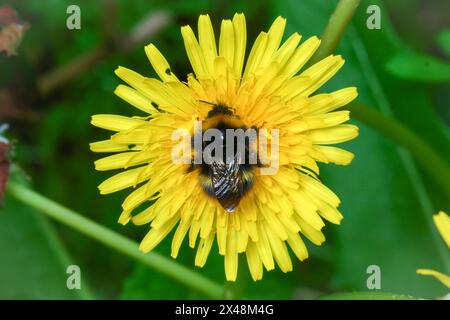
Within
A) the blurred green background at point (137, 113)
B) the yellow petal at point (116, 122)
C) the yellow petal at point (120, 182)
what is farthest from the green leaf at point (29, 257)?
the yellow petal at point (116, 122)

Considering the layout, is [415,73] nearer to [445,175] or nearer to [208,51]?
[445,175]

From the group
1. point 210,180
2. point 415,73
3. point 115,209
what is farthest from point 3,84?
point 415,73

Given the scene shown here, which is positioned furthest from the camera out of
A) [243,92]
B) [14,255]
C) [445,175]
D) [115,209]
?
[115,209]

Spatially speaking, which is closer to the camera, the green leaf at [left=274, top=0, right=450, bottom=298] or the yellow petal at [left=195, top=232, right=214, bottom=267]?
the yellow petal at [left=195, top=232, right=214, bottom=267]

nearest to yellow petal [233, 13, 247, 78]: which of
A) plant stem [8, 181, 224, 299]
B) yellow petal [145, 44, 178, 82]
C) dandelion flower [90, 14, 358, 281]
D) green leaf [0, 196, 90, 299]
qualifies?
dandelion flower [90, 14, 358, 281]

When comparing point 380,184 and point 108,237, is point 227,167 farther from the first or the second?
point 380,184

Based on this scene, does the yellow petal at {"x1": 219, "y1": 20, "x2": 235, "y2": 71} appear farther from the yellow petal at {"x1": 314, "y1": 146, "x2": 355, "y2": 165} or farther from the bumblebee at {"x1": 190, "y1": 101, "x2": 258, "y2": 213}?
the yellow petal at {"x1": 314, "y1": 146, "x2": 355, "y2": 165}

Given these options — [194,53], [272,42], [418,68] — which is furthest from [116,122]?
[418,68]
